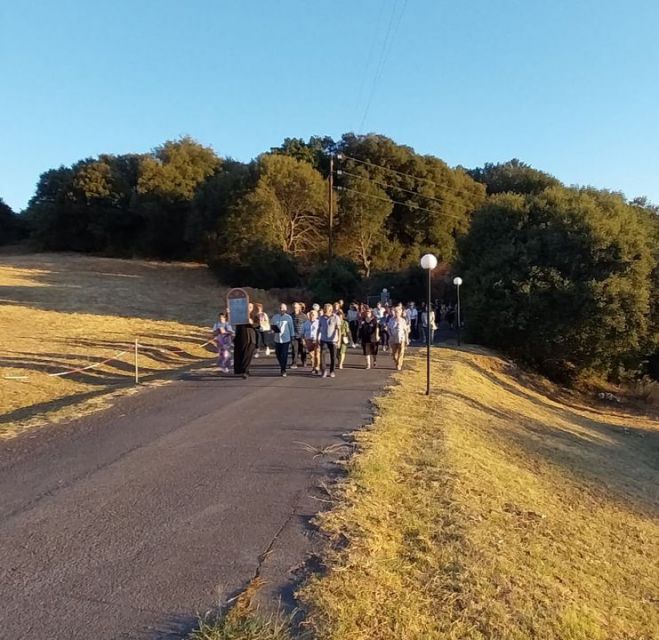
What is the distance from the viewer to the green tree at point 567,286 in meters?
27.4

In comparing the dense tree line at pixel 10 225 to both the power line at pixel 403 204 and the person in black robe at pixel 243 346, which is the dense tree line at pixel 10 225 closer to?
the power line at pixel 403 204

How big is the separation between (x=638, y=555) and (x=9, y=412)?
11022 mm

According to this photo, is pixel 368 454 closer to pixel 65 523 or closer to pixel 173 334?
pixel 65 523

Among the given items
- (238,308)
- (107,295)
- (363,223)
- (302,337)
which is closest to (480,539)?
(302,337)

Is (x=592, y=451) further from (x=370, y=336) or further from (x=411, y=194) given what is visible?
(x=411, y=194)

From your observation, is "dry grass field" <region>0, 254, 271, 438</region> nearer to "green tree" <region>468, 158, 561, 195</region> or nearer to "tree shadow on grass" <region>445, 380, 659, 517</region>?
"tree shadow on grass" <region>445, 380, 659, 517</region>

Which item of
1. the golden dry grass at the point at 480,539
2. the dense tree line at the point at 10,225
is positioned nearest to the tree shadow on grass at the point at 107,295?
the golden dry grass at the point at 480,539

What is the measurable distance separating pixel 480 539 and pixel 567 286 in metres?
24.3

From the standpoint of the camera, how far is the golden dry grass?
162 inches

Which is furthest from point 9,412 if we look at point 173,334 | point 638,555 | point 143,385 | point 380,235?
point 380,235

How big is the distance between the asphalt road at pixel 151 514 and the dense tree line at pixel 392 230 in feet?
67.5

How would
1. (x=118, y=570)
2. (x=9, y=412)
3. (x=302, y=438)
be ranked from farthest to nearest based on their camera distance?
1. (x=9, y=412)
2. (x=302, y=438)
3. (x=118, y=570)

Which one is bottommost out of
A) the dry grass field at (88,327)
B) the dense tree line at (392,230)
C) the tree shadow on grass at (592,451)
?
the tree shadow on grass at (592,451)

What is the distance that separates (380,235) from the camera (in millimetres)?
55625
